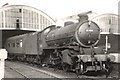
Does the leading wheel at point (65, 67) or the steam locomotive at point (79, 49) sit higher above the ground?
the steam locomotive at point (79, 49)

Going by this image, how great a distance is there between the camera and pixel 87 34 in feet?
50.8

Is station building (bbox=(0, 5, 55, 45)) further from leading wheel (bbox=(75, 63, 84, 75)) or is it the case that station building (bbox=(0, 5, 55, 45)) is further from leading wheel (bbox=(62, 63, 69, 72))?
leading wheel (bbox=(75, 63, 84, 75))

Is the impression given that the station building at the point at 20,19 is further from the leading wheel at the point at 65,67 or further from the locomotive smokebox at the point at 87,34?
the locomotive smokebox at the point at 87,34

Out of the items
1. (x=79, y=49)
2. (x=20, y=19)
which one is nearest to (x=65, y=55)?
(x=79, y=49)

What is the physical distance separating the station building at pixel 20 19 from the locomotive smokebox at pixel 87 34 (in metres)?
23.0

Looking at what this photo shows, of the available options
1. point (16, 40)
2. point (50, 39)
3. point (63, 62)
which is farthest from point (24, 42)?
point (63, 62)

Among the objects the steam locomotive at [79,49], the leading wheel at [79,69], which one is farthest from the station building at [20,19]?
the leading wheel at [79,69]

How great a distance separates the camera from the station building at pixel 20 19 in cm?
3772

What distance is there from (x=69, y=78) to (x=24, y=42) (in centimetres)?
1232

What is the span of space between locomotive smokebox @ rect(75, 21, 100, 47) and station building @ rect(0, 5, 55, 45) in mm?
23022

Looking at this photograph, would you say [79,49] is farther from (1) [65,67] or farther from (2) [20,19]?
(2) [20,19]

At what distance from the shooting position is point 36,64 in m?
23.3

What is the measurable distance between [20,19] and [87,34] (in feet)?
83.0

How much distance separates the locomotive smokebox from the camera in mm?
15305
